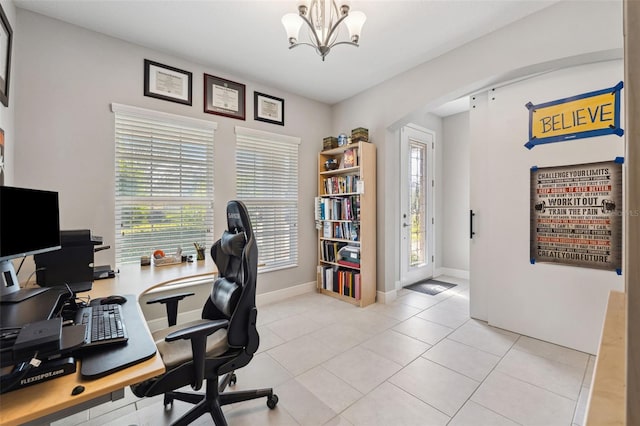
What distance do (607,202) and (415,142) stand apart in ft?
8.96

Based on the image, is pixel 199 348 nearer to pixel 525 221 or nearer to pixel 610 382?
pixel 610 382

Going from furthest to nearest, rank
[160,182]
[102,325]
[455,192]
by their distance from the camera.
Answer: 1. [455,192]
2. [160,182]
3. [102,325]

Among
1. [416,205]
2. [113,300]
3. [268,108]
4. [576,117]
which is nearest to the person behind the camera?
[113,300]

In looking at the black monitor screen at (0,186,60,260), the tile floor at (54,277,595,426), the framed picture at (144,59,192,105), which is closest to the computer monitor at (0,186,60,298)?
the black monitor screen at (0,186,60,260)

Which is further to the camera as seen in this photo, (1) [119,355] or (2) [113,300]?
(2) [113,300]

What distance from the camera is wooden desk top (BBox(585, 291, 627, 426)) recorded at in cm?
63

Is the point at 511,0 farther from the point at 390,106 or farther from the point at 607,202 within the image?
the point at 607,202

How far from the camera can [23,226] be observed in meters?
1.27

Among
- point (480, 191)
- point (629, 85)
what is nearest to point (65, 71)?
point (629, 85)

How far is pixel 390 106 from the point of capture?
3492 mm

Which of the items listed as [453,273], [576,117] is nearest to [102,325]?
[576,117]

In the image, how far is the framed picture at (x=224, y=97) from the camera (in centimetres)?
313

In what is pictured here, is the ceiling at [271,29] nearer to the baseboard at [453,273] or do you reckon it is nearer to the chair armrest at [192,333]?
the chair armrest at [192,333]

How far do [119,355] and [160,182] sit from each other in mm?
2261
